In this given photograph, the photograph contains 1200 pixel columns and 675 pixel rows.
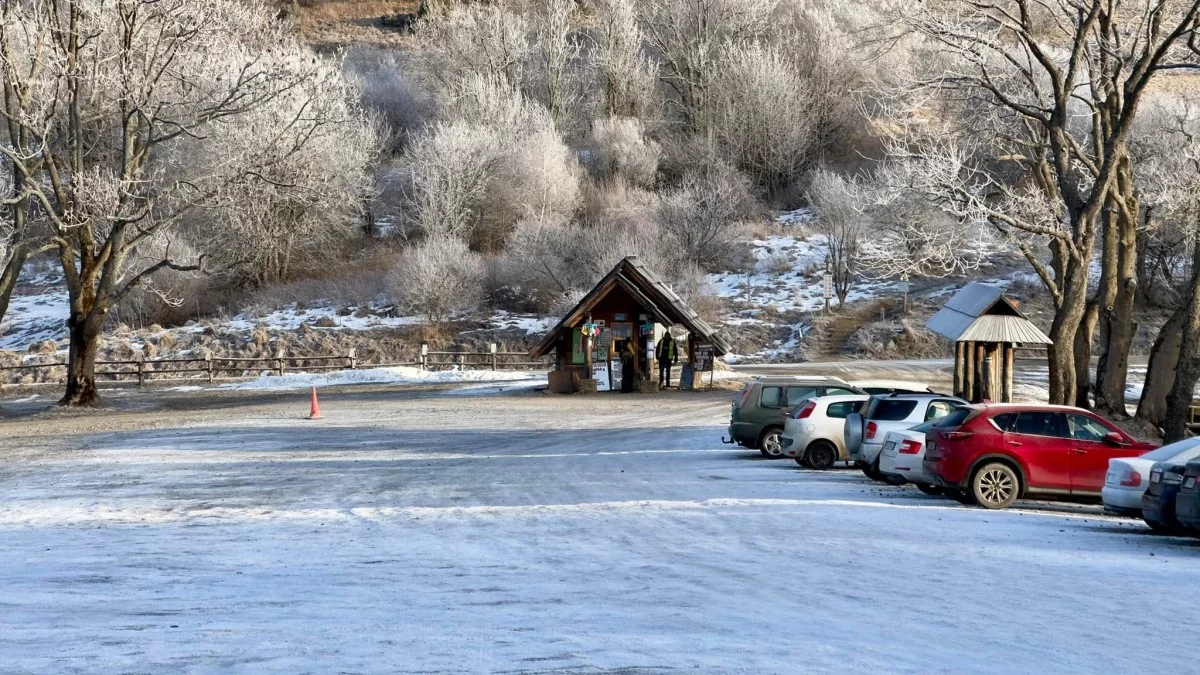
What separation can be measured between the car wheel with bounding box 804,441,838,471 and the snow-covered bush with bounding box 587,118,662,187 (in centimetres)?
6111

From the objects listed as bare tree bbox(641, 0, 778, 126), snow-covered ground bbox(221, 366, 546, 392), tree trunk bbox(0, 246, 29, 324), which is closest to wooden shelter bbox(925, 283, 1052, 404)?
snow-covered ground bbox(221, 366, 546, 392)

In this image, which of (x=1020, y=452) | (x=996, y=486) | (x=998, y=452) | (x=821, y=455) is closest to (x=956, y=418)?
→ (x=998, y=452)

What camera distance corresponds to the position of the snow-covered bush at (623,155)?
Result: 3297 inches

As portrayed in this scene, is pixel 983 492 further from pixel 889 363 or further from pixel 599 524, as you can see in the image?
pixel 889 363

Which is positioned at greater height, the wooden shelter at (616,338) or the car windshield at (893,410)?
the wooden shelter at (616,338)

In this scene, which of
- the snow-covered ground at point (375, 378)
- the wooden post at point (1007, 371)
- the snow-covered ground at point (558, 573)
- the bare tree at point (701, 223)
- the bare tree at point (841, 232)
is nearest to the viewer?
the snow-covered ground at point (558, 573)

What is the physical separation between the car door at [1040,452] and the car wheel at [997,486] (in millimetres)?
233

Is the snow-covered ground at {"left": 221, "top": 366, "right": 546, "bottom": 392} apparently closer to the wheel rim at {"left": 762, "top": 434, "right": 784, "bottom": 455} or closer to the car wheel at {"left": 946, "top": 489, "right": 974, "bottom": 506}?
the wheel rim at {"left": 762, "top": 434, "right": 784, "bottom": 455}

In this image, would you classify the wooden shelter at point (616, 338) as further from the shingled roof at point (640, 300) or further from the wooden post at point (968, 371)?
the wooden post at point (968, 371)

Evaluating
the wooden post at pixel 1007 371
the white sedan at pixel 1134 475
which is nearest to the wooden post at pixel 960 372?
the wooden post at pixel 1007 371

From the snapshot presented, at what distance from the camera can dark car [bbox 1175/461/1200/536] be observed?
548 inches

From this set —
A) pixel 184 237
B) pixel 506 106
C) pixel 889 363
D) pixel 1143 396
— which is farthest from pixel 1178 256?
pixel 184 237

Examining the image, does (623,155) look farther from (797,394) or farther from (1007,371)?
(797,394)

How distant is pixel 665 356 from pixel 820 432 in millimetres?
22358
